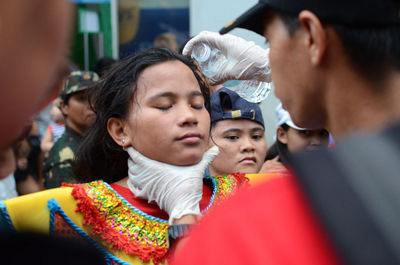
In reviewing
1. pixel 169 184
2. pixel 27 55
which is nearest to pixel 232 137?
pixel 169 184

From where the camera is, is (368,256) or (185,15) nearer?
(368,256)

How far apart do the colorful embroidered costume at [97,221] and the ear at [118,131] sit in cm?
20

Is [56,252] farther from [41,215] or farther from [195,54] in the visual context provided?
[195,54]

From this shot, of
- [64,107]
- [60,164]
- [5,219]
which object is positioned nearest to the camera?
[5,219]

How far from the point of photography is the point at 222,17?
4.09m

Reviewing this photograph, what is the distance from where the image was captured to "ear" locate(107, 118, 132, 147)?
6.51 ft

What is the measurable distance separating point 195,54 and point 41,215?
2.91ft

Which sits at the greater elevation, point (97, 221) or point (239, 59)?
point (239, 59)

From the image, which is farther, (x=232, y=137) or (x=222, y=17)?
(x=222, y=17)

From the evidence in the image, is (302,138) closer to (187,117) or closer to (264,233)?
(187,117)

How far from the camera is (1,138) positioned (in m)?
0.64

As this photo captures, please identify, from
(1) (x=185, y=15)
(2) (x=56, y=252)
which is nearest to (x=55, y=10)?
(2) (x=56, y=252)

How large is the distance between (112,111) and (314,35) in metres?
1.16

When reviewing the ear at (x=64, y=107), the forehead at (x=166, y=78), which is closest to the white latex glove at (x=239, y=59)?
the forehead at (x=166, y=78)
